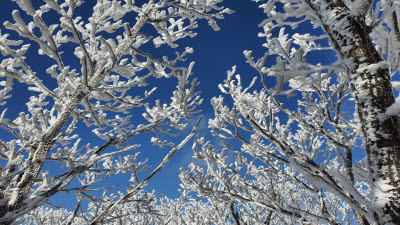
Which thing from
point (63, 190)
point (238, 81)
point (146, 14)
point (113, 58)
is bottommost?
point (63, 190)

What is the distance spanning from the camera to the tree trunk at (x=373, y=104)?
1232mm

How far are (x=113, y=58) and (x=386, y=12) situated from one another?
7.73 ft

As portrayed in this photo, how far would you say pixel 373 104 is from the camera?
1.33 meters

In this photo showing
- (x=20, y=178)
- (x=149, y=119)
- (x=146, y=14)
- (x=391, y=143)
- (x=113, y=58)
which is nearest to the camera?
(x=391, y=143)

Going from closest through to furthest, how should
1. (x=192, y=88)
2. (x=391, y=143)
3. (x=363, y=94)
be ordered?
(x=391, y=143)
(x=363, y=94)
(x=192, y=88)

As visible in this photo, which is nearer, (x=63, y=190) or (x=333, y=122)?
(x=63, y=190)

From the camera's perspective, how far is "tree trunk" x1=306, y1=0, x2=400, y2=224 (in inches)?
48.5

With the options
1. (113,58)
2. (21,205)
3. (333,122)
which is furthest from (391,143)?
(21,205)

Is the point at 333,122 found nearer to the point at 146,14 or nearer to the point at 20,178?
the point at 146,14

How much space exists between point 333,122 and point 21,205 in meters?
3.61

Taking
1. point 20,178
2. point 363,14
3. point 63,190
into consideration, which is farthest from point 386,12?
point 20,178

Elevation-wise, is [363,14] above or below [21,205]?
above

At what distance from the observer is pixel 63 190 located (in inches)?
87.3

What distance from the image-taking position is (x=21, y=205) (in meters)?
1.91
